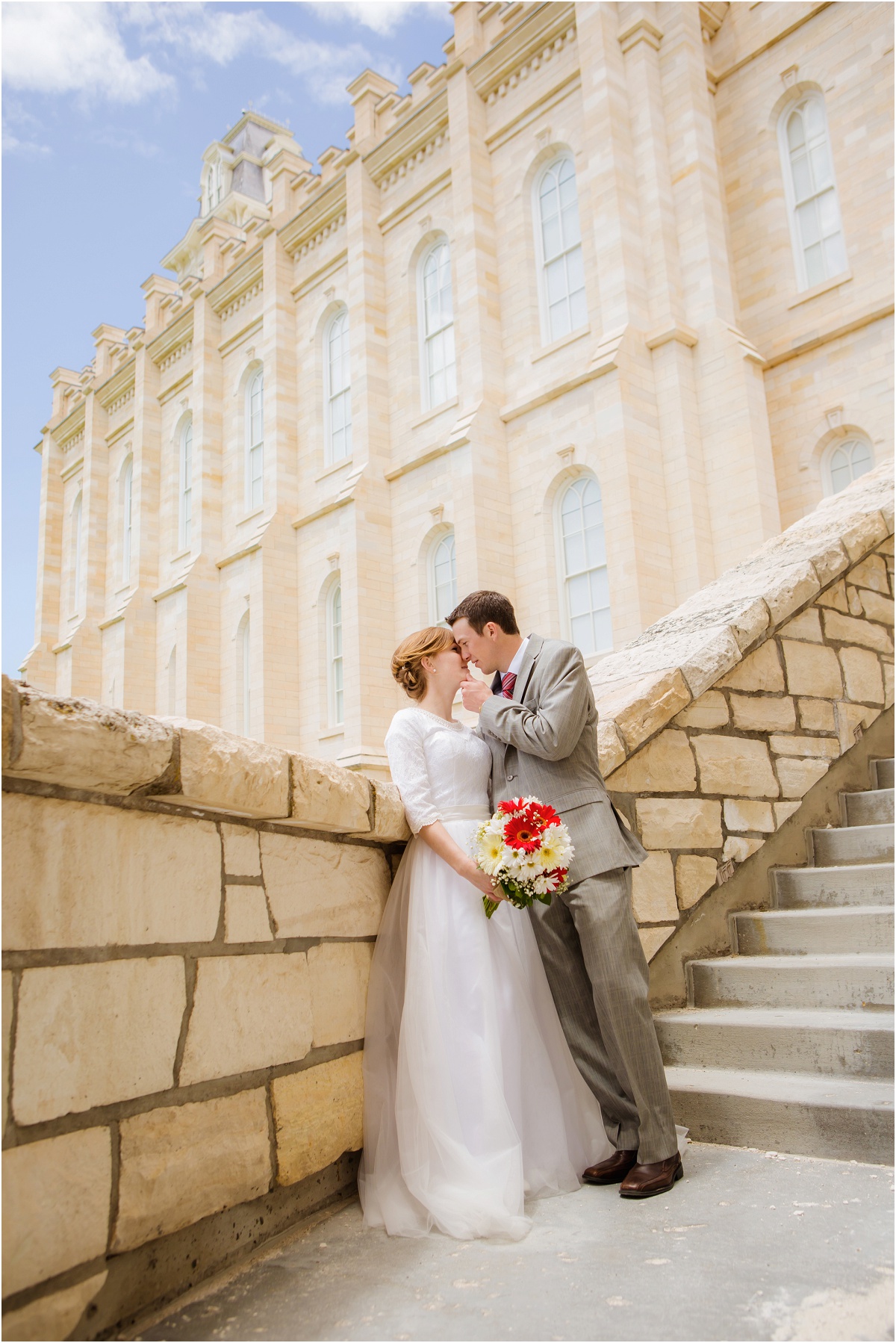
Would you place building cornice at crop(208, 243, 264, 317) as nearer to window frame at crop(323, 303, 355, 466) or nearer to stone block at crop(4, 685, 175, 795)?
window frame at crop(323, 303, 355, 466)

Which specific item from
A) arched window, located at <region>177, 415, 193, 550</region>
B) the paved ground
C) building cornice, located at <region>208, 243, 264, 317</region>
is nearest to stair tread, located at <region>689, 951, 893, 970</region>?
the paved ground

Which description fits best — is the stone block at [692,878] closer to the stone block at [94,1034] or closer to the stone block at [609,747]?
the stone block at [609,747]

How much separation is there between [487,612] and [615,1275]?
200 centimetres

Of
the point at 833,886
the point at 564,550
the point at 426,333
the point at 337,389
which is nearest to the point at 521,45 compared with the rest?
the point at 426,333

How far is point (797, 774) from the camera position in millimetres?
4539

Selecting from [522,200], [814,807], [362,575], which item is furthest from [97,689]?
[814,807]

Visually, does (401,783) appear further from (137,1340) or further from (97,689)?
(97,689)

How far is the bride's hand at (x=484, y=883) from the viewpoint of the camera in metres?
2.98

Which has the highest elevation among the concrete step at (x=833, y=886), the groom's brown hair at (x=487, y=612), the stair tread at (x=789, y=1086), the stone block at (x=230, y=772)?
the groom's brown hair at (x=487, y=612)

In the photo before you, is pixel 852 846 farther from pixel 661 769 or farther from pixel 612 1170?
pixel 612 1170

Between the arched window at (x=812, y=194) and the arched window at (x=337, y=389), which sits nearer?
the arched window at (x=812, y=194)

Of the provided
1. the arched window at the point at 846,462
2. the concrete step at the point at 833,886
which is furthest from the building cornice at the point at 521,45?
the concrete step at the point at 833,886

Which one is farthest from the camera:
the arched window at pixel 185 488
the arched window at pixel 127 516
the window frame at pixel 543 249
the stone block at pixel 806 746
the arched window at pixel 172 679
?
the arched window at pixel 127 516

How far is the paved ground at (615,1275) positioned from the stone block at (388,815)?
3.82ft
